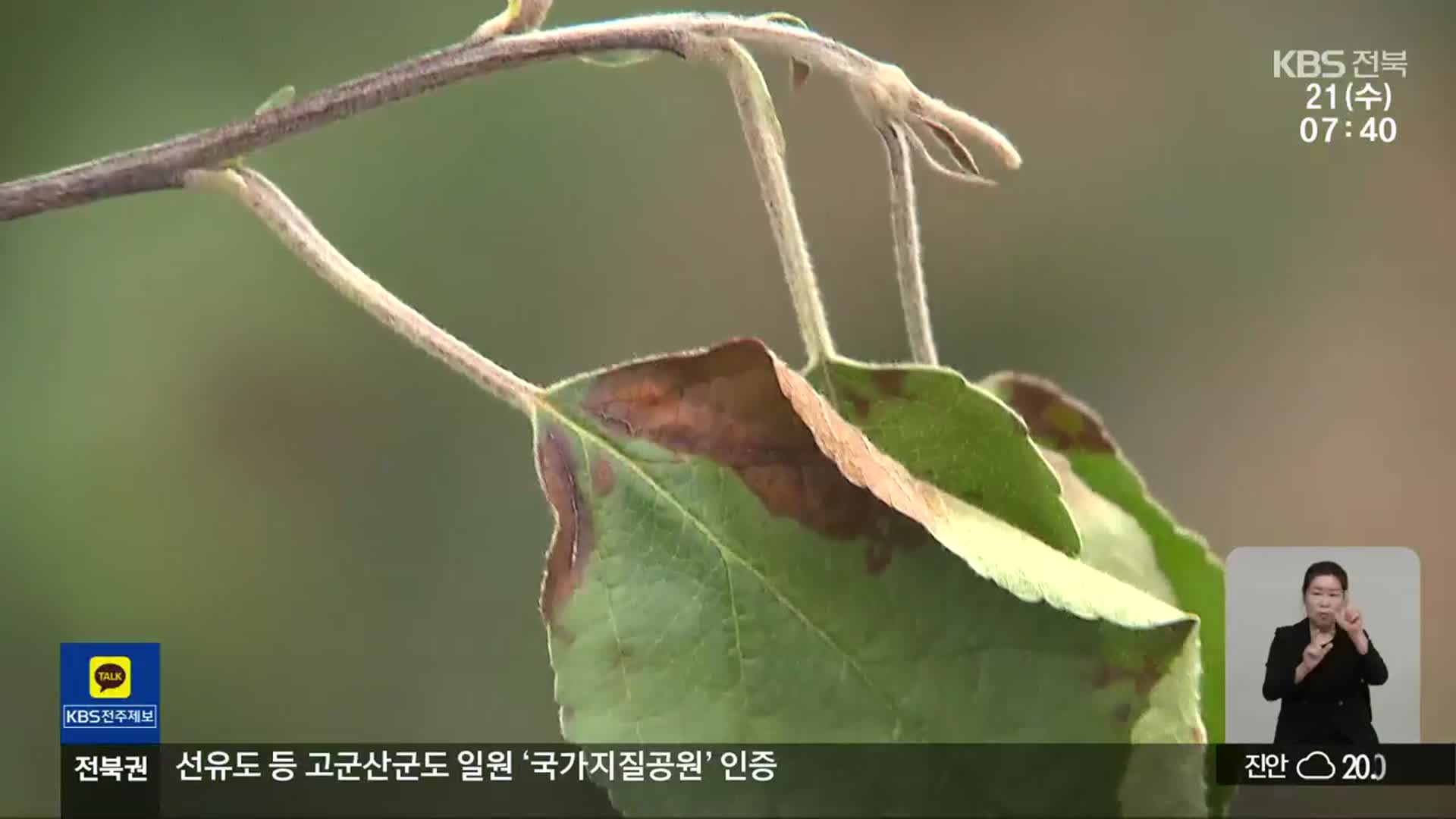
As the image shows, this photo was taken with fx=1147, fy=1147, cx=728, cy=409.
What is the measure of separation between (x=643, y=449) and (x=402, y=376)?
17.3 inches

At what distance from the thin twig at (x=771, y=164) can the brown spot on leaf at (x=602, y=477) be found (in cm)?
7

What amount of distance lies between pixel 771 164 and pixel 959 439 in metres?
0.09

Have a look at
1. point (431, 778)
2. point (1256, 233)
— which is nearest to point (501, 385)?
point (431, 778)

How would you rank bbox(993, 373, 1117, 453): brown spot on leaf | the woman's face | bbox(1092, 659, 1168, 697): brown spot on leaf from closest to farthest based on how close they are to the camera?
bbox(1092, 659, 1168, 697): brown spot on leaf → bbox(993, 373, 1117, 453): brown spot on leaf → the woman's face

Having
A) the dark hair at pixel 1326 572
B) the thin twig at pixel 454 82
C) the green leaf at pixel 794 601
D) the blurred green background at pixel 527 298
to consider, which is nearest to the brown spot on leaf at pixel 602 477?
the green leaf at pixel 794 601

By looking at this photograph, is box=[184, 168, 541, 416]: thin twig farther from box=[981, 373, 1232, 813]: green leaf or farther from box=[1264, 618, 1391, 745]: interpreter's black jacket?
box=[1264, 618, 1391, 745]: interpreter's black jacket

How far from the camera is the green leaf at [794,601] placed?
28 cm

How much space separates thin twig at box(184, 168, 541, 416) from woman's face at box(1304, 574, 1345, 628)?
15.0 inches

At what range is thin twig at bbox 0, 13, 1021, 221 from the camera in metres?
0.32

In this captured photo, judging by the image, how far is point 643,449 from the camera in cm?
32

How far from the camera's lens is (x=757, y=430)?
12.0 inches

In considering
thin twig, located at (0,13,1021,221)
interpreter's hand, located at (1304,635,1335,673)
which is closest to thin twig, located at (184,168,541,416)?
thin twig, located at (0,13,1021,221)

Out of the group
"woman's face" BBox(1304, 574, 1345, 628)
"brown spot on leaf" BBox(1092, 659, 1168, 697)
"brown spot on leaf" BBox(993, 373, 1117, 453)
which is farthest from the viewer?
"woman's face" BBox(1304, 574, 1345, 628)

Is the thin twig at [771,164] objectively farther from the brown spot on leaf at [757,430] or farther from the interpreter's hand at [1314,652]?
the interpreter's hand at [1314,652]
